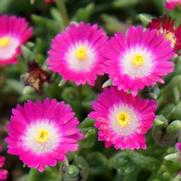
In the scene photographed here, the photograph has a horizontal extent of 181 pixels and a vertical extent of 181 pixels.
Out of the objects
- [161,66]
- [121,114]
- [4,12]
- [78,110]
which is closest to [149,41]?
[161,66]

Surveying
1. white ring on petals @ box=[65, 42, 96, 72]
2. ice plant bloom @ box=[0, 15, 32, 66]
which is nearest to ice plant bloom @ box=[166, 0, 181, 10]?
white ring on petals @ box=[65, 42, 96, 72]

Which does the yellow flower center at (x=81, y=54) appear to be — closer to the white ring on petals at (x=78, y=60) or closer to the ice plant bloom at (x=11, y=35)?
the white ring on petals at (x=78, y=60)

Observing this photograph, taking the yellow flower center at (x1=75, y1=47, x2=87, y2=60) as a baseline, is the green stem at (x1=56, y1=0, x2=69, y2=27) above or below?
above

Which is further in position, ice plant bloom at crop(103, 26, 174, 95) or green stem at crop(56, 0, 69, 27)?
green stem at crop(56, 0, 69, 27)

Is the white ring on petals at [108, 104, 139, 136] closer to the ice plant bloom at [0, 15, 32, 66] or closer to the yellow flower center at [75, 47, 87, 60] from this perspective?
the yellow flower center at [75, 47, 87, 60]

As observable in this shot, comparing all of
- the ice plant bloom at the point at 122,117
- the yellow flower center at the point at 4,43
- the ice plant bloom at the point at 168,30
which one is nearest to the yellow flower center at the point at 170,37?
the ice plant bloom at the point at 168,30

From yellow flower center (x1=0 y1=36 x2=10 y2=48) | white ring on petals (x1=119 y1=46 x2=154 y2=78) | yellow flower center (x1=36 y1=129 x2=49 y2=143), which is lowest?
yellow flower center (x1=36 y1=129 x2=49 y2=143)

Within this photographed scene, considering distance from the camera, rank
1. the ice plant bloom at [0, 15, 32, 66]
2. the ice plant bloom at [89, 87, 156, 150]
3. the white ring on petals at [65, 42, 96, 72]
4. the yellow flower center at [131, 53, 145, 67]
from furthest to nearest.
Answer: the ice plant bloom at [0, 15, 32, 66], the white ring on petals at [65, 42, 96, 72], the yellow flower center at [131, 53, 145, 67], the ice plant bloom at [89, 87, 156, 150]
